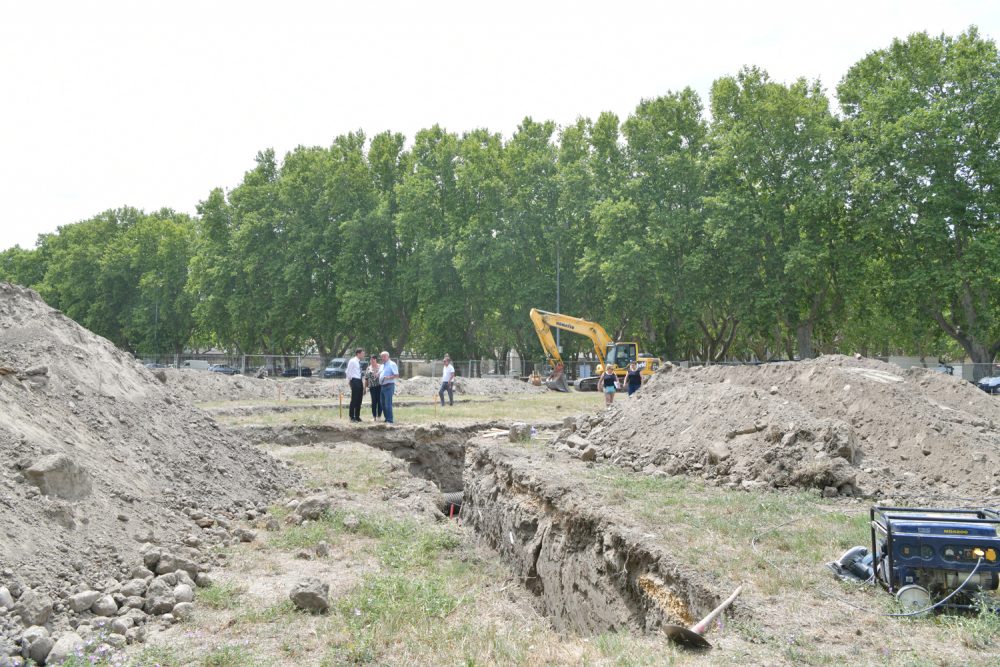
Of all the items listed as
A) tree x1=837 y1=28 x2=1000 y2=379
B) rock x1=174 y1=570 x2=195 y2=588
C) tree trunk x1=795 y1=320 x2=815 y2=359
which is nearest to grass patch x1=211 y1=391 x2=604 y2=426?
rock x1=174 y1=570 x2=195 y2=588

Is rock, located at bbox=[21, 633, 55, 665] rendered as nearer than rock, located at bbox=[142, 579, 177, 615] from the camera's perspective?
Yes

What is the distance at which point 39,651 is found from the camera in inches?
174

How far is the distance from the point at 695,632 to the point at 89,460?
20.1ft

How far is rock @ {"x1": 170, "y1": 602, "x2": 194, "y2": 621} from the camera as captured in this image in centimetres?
532

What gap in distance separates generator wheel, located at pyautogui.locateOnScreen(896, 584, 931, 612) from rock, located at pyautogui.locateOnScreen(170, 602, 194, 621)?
4.91 m

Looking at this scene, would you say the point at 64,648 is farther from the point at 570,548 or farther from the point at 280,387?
the point at 280,387

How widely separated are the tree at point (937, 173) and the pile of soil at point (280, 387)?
17.1 metres

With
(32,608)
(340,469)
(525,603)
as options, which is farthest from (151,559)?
(340,469)

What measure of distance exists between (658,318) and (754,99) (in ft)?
43.2

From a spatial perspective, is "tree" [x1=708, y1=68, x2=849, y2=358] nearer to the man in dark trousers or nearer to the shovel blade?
the man in dark trousers

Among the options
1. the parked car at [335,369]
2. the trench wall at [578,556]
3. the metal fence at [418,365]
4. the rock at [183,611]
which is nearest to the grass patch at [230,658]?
the rock at [183,611]

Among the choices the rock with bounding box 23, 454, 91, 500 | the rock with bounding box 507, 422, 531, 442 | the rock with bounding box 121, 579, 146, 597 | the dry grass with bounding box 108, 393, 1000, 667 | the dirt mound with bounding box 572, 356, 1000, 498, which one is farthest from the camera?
the rock with bounding box 507, 422, 531, 442

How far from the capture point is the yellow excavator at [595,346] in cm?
3078

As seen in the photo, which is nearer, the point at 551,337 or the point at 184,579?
the point at 184,579
